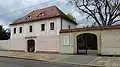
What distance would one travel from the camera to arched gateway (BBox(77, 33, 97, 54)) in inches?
918

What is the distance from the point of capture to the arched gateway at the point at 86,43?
23319mm

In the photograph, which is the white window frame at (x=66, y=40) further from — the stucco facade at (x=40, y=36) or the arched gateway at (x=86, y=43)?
the stucco facade at (x=40, y=36)

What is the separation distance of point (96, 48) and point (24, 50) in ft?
45.7

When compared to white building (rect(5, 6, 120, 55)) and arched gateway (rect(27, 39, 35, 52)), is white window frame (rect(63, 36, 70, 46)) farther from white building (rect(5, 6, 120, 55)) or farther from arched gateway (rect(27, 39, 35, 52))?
arched gateway (rect(27, 39, 35, 52))

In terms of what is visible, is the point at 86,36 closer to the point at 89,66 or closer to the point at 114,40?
the point at 114,40

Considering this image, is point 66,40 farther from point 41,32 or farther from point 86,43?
point 41,32

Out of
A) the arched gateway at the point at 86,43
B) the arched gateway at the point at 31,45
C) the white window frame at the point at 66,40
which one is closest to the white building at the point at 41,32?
the arched gateway at the point at 31,45

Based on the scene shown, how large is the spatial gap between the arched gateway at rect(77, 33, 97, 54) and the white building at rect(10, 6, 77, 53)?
3.38 meters

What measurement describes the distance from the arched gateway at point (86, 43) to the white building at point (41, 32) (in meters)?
3.38

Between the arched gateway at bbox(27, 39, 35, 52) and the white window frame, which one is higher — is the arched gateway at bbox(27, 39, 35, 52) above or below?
below

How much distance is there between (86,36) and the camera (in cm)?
2377

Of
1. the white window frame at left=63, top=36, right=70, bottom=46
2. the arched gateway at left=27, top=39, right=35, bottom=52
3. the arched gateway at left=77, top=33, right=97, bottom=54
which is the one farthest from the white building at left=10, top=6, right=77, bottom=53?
the arched gateway at left=77, top=33, right=97, bottom=54

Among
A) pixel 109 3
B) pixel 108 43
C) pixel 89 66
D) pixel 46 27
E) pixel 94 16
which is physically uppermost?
pixel 109 3

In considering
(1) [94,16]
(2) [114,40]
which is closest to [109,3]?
(1) [94,16]
